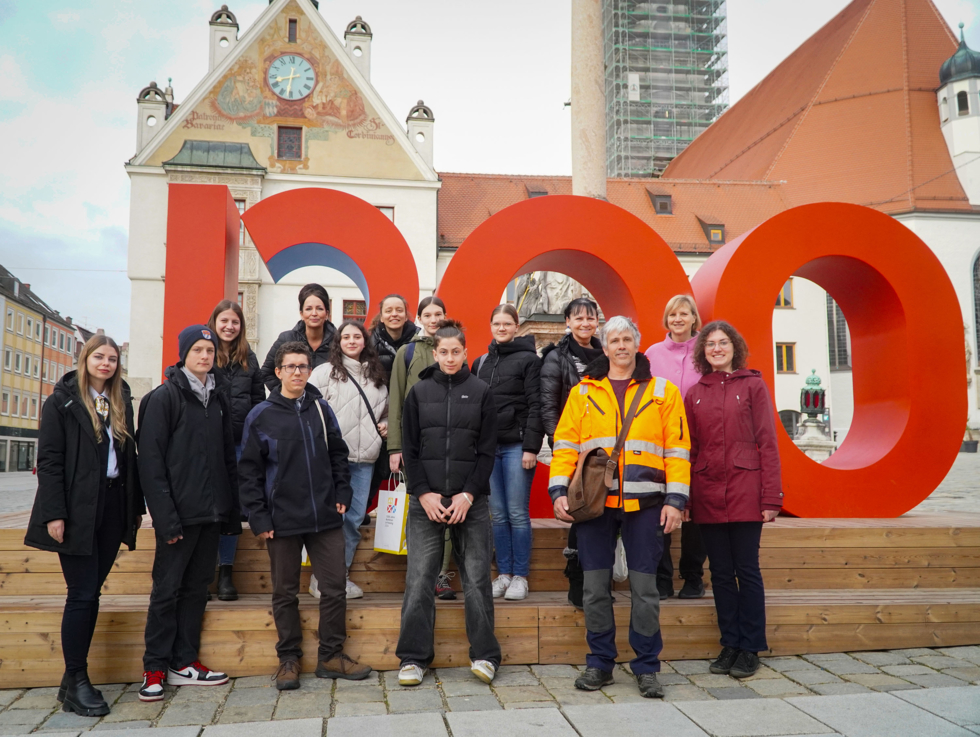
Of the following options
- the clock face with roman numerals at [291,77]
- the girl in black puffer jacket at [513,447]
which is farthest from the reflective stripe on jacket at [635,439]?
the clock face with roman numerals at [291,77]

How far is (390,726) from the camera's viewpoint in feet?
11.1

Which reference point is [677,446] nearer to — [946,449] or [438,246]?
[946,449]

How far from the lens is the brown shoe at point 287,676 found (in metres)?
3.94

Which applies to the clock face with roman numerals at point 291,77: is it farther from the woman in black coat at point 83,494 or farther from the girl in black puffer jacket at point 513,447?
the woman in black coat at point 83,494

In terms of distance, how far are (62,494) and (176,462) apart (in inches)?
21.4

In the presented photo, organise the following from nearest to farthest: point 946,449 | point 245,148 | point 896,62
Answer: point 946,449
point 245,148
point 896,62

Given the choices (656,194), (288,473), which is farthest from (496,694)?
(656,194)

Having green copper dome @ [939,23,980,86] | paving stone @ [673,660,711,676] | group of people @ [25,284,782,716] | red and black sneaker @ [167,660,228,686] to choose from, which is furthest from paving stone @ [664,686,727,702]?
green copper dome @ [939,23,980,86]

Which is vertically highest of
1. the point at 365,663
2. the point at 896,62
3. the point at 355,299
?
the point at 896,62

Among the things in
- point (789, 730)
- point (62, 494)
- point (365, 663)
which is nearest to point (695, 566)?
point (789, 730)

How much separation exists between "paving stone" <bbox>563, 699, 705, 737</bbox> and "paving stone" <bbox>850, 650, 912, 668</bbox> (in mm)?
1563

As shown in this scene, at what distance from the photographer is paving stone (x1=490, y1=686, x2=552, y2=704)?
3826 millimetres

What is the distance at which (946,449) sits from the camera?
21.1 ft

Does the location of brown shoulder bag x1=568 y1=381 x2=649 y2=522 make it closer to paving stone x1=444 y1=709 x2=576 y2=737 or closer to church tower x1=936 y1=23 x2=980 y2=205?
paving stone x1=444 y1=709 x2=576 y2=737
